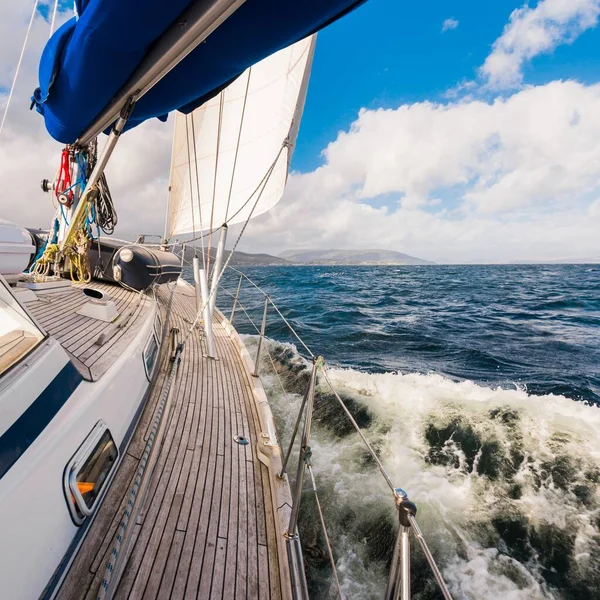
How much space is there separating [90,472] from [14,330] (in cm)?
96

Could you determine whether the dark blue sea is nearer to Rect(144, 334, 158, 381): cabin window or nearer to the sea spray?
the sea spray

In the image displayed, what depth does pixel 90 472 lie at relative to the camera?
2.03 meters

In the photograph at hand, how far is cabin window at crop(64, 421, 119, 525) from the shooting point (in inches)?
71.7

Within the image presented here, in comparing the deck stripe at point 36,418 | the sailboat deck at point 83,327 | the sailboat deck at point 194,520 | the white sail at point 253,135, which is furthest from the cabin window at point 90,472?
the white sail at point 253,135

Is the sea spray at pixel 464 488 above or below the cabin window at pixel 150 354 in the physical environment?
below

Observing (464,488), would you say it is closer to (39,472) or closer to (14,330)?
(39,472)

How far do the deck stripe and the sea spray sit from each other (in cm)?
250

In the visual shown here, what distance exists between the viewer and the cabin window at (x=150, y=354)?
11.4ft

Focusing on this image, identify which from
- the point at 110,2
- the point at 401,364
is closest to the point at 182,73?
the point at 110,2

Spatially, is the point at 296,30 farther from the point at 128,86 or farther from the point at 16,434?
the point at 16,434

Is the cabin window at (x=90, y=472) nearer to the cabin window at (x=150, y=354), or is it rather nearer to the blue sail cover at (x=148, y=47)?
the cabin window at (x=150, y=354)

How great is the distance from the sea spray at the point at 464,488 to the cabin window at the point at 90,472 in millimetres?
1949

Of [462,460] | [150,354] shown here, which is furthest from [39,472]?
[462,460]

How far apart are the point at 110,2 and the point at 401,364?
25.5 ft
